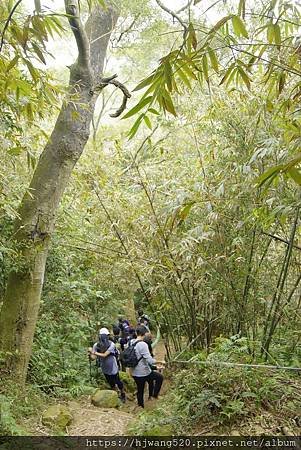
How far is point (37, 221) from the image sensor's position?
3.81 metres

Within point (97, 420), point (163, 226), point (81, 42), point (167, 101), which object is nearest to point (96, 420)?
point (97, 420)

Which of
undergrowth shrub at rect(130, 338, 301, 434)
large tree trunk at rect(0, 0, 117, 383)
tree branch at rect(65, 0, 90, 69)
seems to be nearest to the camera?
undergrowth shrub at rect(130, 338, 301, 434)

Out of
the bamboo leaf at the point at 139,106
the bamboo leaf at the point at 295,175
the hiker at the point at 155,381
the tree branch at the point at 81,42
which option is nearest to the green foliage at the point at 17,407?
the hiker at the point at 155,381

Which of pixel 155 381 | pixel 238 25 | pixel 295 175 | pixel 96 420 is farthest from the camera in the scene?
pixel 155 381

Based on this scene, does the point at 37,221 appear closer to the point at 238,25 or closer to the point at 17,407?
the point at 17,407

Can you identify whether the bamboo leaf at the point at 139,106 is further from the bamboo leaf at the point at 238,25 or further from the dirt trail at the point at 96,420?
the dirt trail at the point at 96,420

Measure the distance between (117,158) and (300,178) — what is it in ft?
14.2

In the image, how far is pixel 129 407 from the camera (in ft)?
16.4

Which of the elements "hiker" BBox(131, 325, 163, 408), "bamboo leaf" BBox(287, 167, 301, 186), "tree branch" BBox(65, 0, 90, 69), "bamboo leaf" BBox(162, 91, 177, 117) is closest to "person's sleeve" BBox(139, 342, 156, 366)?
"hiker" BBox(131, 325, 163, 408)

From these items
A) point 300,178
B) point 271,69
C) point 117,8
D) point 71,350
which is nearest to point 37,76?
point 271,69

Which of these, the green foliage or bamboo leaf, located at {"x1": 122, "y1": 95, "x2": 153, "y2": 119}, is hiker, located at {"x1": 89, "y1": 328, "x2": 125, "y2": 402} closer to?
the green foliage

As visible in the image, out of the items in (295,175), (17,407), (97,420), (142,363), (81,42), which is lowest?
(97,420)

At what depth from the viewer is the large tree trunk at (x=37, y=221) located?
3.76m

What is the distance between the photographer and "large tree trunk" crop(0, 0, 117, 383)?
148 inches
